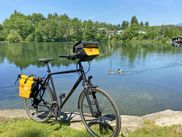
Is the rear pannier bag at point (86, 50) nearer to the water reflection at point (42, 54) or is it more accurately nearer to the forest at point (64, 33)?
the water reflection at point (42, 54)

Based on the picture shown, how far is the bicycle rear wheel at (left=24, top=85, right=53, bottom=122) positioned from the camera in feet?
17.4

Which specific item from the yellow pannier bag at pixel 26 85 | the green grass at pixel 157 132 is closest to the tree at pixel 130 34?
the yellow pannier bag at pixel 26 85

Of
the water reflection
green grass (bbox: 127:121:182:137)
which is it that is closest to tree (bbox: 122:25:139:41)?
the water reflection

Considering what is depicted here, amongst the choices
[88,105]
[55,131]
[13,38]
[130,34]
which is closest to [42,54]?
[55,131]

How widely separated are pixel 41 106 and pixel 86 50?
182 centimetres

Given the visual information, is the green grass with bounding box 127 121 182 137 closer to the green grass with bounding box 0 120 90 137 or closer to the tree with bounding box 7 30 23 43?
the green grass with bounding box 0 120 90 137

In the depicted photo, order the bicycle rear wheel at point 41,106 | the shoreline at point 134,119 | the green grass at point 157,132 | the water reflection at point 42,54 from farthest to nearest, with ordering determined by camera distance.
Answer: the water reflection at point 42,54 < the bicycle rear wheel at point 41,106 < the shoreline at point 134,119 < the green grass at point 157,132

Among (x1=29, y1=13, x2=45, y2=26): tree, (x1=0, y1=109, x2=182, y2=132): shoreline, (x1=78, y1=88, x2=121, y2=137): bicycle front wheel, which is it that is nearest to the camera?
(x1=78, y1=88, x2=121, y2=137): bicycle front wheel

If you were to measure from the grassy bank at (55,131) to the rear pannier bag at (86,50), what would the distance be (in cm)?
129

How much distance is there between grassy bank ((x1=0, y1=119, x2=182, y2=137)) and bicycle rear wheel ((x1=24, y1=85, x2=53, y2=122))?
0.25 meters

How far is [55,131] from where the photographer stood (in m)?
4.86

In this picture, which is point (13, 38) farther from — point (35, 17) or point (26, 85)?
point (26, 85)

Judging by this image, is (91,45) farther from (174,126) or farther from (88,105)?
(174,126)

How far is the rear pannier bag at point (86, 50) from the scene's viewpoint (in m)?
4.40
